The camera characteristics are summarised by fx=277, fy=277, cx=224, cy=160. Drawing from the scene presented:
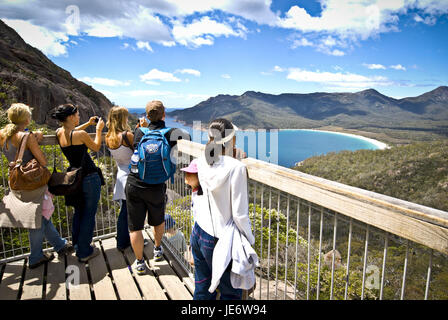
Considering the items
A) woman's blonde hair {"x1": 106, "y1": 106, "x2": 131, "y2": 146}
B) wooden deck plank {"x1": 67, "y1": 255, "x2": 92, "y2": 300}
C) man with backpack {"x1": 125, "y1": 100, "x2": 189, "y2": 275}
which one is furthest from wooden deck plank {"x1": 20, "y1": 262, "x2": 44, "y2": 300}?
woman's blonde hair {"x1": 106, "y1": 106, "x2": 131, "y2": 146}

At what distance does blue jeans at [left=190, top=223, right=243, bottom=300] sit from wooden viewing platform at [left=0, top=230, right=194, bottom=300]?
0.76 meters

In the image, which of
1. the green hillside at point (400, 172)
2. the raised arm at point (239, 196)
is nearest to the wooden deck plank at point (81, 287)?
the raised arm at point (239, 196)

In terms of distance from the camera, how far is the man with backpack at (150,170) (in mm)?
2525

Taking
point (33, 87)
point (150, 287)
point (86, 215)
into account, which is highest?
point (33, 87)

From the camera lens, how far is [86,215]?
3002 millimetres

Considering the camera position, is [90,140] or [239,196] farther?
[90,140]

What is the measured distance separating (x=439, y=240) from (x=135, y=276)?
2701 millimetres

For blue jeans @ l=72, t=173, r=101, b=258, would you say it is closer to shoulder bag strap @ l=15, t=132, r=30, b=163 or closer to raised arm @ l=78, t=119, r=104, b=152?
raised arm @ l=78, t=119, r=104, b=152

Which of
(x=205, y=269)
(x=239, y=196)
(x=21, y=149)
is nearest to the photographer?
(x=239, y=196)

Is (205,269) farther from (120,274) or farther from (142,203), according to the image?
(120,274)

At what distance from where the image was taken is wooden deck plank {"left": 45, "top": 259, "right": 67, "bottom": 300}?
2.59 m

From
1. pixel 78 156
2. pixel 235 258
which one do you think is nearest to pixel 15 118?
pixel 78 156

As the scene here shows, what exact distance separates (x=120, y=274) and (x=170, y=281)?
22.1 inches

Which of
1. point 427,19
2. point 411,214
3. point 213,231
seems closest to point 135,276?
point 213,231
